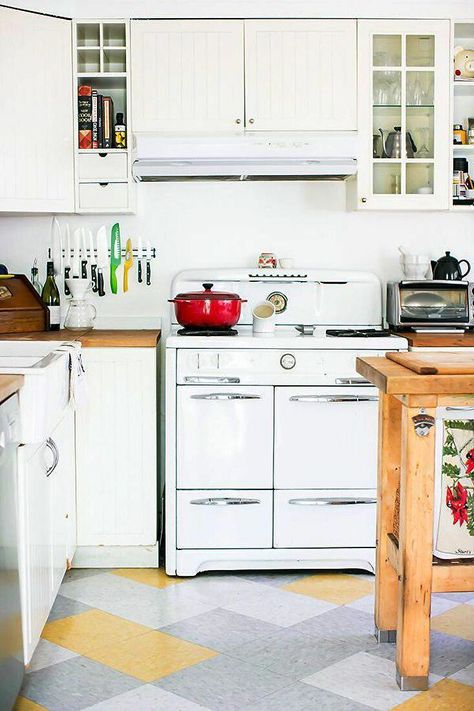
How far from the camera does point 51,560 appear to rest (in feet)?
9.30

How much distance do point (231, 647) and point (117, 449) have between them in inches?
39.9

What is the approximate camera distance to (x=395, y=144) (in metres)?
3.95

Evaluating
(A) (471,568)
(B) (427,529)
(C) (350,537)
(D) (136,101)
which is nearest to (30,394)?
(B) (427,529)

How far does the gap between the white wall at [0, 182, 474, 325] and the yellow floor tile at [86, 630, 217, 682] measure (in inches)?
67.7

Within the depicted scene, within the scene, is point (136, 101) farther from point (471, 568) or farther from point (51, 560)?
point (471, 568)

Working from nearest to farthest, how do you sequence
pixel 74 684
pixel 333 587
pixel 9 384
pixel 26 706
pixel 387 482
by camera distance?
pixel 9 384
pixel 26 706
pixel 74 684
pixel 387 482
pixel 333 587

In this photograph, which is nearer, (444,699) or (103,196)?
(444,699)

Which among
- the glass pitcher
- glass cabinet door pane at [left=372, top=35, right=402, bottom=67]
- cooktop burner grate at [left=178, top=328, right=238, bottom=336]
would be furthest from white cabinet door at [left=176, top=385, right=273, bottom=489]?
glass cabinet door pane at [left=372, top=35, right=402, bottom=67]

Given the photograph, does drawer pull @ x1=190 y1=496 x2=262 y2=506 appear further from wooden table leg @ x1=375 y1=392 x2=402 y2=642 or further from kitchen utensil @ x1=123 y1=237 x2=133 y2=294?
kitchen utensil @ x1=123 y1=237 x2=133 y2=294

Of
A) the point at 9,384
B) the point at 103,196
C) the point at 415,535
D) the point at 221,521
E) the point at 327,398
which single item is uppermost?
the point at 103,196

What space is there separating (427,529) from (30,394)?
1.12m

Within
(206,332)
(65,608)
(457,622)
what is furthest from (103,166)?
(457,622)

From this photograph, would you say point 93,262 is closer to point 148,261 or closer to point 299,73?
point 148,261

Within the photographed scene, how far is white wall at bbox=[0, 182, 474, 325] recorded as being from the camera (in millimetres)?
4188
